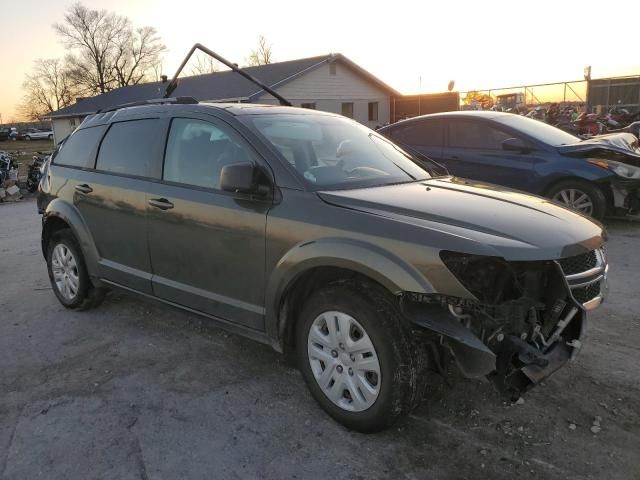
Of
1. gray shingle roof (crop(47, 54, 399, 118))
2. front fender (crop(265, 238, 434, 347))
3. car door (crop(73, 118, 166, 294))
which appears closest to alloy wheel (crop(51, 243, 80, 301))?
car door (crop(73, 118, 166, 294))

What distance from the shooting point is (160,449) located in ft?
9.34

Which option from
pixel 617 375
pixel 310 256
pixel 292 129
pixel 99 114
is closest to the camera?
pixel 310 256

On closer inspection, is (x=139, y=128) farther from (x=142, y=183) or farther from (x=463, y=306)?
(x=463, y=306)

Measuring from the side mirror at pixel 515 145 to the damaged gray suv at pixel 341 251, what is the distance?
139 inches

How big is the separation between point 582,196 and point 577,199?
73 millimetres

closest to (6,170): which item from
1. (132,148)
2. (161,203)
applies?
(132,148)

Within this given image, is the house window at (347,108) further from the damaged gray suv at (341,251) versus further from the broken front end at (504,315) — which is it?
the broken front end at (504,315)

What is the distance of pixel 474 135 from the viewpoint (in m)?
7.78

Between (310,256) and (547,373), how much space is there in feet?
4.28

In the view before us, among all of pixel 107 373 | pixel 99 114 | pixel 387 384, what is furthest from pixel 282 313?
pixel 99 114

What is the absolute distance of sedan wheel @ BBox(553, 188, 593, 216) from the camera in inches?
282

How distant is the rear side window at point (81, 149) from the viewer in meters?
4.61

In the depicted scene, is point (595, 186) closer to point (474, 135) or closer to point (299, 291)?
point (474, 135)

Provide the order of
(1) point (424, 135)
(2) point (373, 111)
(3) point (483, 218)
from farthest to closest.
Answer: (2) point (373, 111), (1) point (424, 135), (3) point (483, 218)
